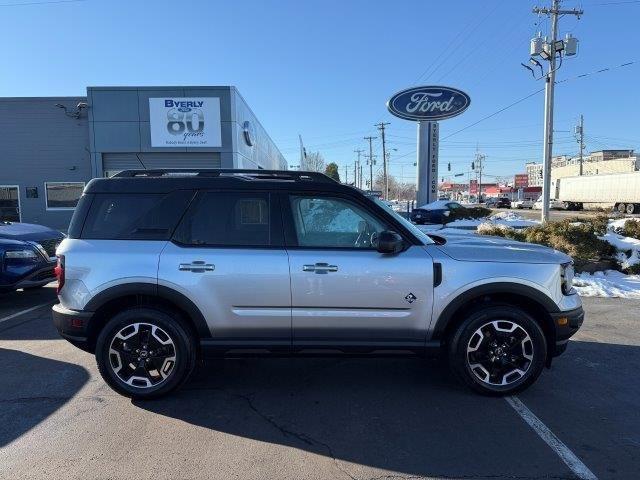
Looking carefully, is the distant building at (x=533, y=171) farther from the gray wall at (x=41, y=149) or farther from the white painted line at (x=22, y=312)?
the white painted line at (x=22, y=312)

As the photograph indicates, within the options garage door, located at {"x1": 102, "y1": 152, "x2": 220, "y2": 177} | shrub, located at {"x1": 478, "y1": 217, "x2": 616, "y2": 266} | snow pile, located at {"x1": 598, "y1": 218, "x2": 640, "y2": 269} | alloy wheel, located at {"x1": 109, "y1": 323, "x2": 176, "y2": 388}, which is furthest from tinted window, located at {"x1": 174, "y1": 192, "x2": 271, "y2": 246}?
garage door, located at {"x1": 102, "y1": 152, "x2": 220, "y2": 177}

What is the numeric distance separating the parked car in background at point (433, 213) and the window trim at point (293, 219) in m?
19.4

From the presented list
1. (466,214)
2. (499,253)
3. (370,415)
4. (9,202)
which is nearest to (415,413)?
(370,415)

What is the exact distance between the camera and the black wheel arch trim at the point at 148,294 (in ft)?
13.1

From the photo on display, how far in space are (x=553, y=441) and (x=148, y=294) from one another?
333cm

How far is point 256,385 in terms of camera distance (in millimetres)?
4469

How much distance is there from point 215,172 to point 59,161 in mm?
20576

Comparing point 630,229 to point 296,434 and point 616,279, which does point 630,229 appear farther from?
point 296,434

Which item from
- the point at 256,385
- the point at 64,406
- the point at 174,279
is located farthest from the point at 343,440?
the point at 64,406

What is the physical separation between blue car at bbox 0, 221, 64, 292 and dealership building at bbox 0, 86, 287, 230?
43.7ft

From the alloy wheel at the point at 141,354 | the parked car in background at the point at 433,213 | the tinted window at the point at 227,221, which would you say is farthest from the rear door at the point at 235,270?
the parked car in background at the point at 433,213

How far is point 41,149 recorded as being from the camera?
2162cm

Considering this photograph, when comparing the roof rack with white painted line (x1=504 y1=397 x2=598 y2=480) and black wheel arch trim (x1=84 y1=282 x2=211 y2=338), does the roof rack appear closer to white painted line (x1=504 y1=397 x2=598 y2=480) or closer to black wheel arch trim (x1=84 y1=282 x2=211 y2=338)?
black wheel arch trim (x1=84 y1=282 x2=211 y2=338)

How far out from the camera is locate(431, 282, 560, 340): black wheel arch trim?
4004 mm
